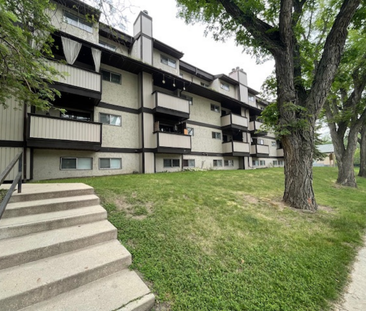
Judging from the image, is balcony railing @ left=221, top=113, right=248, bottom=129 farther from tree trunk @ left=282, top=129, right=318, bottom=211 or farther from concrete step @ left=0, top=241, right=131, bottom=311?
concrete step @ left=0, top=241, right=131, bottom=311

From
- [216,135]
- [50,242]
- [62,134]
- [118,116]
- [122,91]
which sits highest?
[122,91]

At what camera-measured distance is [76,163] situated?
28.7 feet

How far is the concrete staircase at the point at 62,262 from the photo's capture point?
1.83 metres

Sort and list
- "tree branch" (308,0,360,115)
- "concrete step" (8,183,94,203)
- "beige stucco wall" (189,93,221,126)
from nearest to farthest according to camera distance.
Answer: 1. "concrete step" (8,183,94,203)
2. "tree branch" (308,0,360,115)
3. "beige stucco wall" (189,93,221,126)

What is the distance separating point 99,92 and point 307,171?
10.00m

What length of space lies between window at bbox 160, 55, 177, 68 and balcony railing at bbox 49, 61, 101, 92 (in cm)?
649

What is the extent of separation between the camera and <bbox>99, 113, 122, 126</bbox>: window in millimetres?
9859

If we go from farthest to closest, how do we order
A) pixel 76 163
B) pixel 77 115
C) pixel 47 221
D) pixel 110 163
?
1. pixel 110 163
2. pixel 77 115
3. pixel 76 163
4. pixel 47 221

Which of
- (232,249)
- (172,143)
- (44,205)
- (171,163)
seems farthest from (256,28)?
(171,163)

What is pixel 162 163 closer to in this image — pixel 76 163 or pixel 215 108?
pixel 76 163

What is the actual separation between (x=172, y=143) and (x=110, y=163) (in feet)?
13.5

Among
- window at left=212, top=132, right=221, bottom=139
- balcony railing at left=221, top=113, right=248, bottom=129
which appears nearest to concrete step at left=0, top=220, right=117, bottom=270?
window at left=212, top=132, right=221, bottom=139

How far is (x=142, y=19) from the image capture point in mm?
12211

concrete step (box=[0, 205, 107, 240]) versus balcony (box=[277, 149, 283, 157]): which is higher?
balcony (box=[277, 149, 283, 157])
